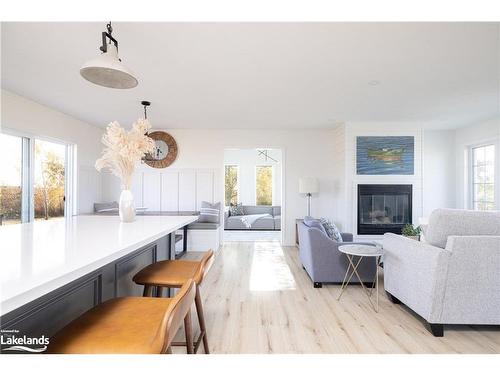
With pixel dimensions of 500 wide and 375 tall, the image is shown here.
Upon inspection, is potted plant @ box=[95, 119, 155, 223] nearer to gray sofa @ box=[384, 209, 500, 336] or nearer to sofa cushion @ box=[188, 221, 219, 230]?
gray sofa @ box=[384, 209, 500, 336]

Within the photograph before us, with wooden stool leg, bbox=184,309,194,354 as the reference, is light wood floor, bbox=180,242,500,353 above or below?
below

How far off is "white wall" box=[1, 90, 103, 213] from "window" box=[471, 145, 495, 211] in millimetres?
7824

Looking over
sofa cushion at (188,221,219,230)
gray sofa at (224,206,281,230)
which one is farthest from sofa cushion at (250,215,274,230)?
sofa cushion at (188,221,219,230)

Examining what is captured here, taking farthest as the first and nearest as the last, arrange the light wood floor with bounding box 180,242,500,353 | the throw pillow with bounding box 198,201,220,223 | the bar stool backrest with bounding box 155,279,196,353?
the throw pillow with bounding box 198,201,220,223 < the light wood floor with bounding box 180,242,500,353 < the bar stool backrest with bounding box 155,279,196,353

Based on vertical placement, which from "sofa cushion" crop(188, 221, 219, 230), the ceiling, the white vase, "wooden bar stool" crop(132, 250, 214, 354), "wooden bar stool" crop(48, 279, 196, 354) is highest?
the ceiling

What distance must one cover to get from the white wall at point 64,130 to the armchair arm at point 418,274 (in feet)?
16.4

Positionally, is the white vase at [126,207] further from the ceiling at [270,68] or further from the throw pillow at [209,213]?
the throw pillow at [209,213]

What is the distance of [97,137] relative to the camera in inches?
224

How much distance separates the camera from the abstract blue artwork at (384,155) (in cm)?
520

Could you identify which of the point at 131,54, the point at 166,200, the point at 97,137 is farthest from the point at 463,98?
the point at 97,137

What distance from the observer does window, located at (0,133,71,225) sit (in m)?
3.66

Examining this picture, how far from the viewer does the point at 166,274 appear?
5.30ft

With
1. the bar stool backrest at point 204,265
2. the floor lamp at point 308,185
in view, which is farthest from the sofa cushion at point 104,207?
the bar stool backrest at point 204,265
